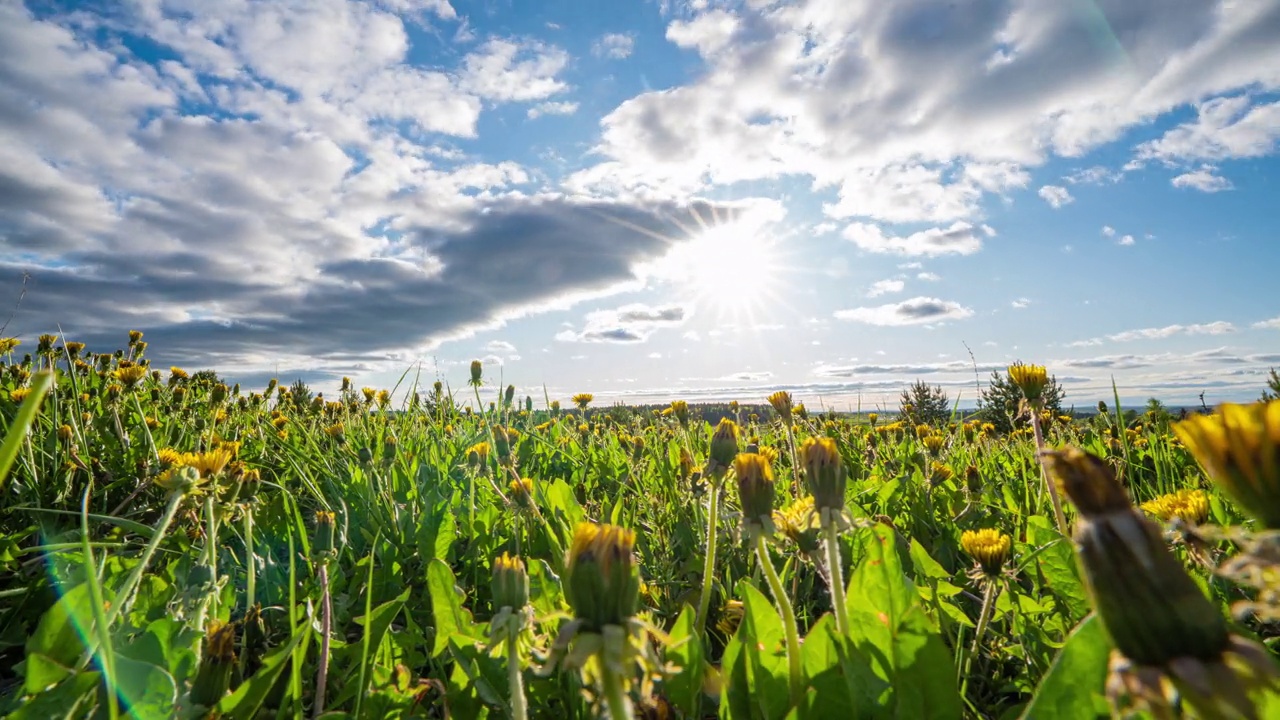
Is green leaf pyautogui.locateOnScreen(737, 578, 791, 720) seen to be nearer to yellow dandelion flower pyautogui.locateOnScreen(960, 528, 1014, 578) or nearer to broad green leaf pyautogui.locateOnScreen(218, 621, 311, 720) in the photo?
yellow dandelion flower pyautogui.locateOnScreen(960, 528, 1014, 578)

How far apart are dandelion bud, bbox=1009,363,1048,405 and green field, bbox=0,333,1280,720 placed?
3 cm

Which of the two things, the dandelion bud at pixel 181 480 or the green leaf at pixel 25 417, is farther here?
the dandelion bud at pixel 181 480

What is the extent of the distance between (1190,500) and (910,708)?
5.44 ft

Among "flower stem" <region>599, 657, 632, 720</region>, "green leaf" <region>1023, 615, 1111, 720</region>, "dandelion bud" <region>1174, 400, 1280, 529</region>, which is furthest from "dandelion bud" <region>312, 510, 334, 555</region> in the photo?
"dandelion bud" <region>1174, 400, 1280, 529</region>

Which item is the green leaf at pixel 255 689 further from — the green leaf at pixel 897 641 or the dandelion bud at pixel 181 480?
the green leaf at pixel 897 641

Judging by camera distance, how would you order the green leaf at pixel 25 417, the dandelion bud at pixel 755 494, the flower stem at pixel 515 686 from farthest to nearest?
1. the dandelion bud at pixel 755 494
2. the flower stem at pixel 515 686
3. the green leaf at pixel 25 417

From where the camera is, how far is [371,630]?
5.77 ft

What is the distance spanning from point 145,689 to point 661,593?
1.69 meters

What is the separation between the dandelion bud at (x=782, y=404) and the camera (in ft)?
10.5

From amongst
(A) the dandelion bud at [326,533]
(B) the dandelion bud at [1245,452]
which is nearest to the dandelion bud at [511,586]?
(B) the dandelion bud at [1245,452]

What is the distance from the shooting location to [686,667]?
57.3 inches

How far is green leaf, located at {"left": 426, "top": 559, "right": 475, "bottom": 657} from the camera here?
5.73 feet

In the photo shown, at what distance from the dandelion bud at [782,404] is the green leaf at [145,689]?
2.55 m

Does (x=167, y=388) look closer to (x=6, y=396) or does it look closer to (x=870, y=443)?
(x=6, y=396)
